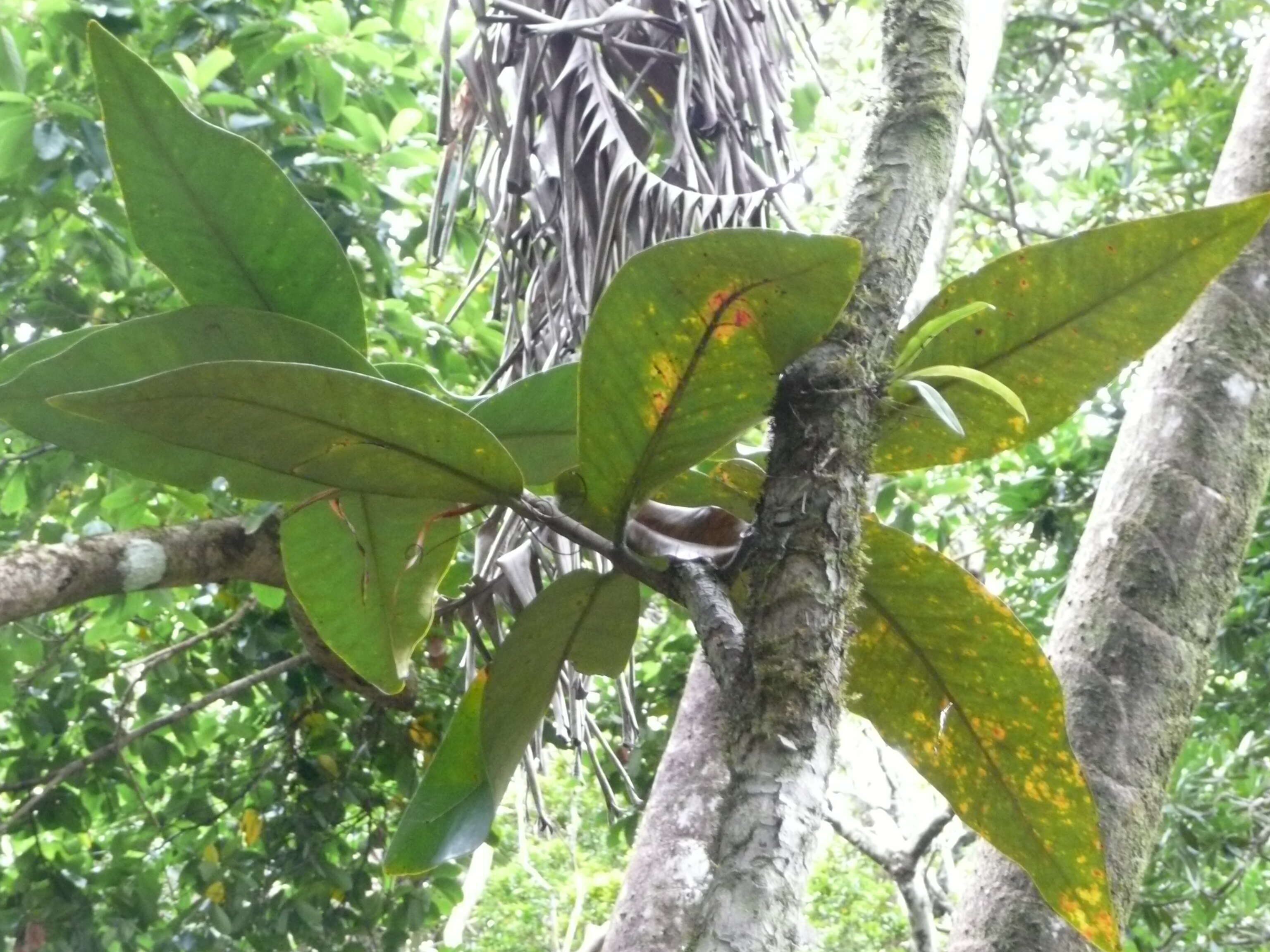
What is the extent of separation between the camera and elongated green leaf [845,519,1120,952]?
2.56 feet

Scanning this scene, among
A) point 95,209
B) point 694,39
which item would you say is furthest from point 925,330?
point 95,209

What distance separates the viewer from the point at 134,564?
6.12 ft

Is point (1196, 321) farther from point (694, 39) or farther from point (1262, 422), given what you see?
point (694, 39)

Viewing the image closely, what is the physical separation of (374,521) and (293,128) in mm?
2138

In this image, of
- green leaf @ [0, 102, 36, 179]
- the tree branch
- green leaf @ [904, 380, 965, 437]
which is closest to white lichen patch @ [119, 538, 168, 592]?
the tree branch

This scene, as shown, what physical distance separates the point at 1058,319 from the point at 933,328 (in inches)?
3.8

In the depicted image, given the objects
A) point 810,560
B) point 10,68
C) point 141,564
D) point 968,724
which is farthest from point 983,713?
point 10,68

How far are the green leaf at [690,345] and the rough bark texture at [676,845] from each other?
0.61 m

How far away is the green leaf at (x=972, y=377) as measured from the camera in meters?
0.68

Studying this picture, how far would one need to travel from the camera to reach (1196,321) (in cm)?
136

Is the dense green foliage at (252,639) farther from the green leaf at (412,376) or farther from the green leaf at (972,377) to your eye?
the green leaf at (972,377)

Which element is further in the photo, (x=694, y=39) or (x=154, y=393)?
(x=694, y=39)

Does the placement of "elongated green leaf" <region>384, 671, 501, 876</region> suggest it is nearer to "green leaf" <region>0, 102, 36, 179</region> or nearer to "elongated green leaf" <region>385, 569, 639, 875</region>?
"elongated green leaf" <region>385, 569, 639, 875</region>

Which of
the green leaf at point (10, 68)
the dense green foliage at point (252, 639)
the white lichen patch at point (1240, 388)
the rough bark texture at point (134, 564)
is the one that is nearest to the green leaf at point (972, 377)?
the white lichen patch at point (1240, 388)
